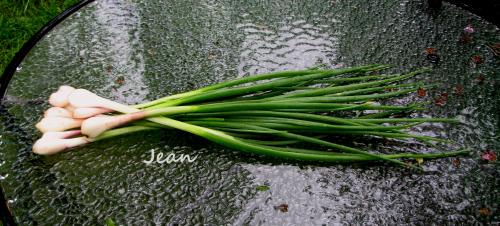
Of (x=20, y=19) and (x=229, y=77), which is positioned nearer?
(x=229, y=77)

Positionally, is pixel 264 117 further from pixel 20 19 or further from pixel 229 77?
pixel 20 19

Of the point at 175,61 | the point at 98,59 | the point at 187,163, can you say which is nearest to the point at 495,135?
the point at 187,163

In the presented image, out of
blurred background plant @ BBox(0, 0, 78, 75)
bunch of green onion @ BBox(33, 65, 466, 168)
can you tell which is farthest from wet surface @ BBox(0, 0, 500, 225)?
blurred background plant @ BBox(0, 0, 78, 75)

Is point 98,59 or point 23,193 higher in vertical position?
point 98,59

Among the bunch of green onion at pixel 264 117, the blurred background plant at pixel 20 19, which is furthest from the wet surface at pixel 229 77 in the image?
the blurred background plant at pixel 20 19

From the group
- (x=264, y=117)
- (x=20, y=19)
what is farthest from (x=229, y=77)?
(x=20, y=19)

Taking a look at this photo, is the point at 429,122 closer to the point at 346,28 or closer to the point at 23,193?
the point at 346,28
